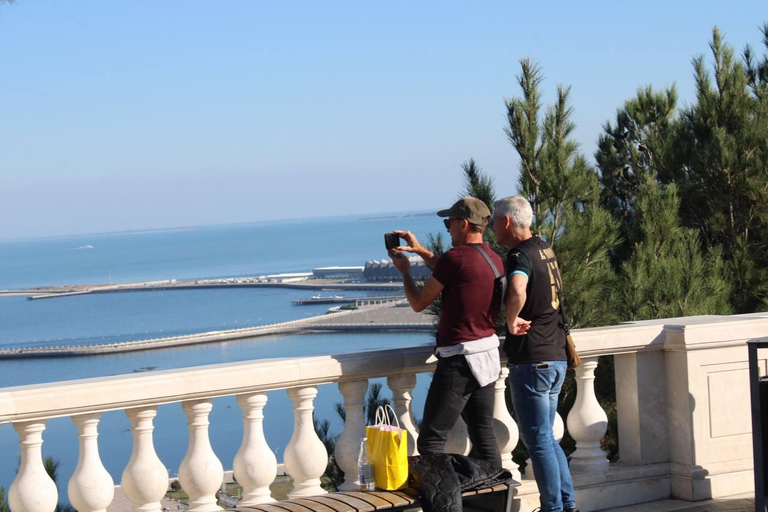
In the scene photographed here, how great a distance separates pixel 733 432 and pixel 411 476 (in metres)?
2.13

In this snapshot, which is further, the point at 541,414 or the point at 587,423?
the point at 587,423

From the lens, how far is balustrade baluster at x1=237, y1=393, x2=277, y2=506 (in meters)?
4.38

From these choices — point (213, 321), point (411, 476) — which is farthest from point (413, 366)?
point (213, 321)

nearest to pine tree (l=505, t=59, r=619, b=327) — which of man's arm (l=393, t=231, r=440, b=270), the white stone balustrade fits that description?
the white stone balustrade

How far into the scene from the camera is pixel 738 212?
1090cm

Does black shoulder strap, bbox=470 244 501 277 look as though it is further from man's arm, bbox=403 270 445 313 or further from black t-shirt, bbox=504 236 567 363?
man's arm, bbox=403 270 445 313

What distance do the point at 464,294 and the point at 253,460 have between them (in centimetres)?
125

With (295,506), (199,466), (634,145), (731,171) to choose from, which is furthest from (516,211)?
(634,145)

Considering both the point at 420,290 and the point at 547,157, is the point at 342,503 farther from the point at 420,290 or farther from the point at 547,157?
the point at 547,157

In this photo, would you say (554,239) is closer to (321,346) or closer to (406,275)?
(406,275)

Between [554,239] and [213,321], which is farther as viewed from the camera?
[213,321]

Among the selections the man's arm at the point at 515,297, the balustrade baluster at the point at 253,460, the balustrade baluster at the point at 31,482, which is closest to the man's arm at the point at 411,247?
the man's arm at the point at 515,297

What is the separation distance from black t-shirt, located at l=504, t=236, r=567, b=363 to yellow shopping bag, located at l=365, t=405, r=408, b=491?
66 cm

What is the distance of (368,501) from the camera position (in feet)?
13.4
